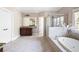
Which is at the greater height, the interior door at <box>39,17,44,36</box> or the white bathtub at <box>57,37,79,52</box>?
the interior door at <box>39,17,44,36</box>

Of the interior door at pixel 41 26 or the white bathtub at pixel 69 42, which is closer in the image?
the white bathtub at pixel 69 42

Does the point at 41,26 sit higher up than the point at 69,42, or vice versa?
the point at 41,26

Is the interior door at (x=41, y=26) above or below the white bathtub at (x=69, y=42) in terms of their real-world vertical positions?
above

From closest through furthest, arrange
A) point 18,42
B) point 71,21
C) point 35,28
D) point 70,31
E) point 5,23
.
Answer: point 5,23
point 71,21
point 70,31
point 18,42
point 35,28

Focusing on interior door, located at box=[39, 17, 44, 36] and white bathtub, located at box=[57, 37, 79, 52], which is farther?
interior door, located at box=[39, 17, 44, 36]

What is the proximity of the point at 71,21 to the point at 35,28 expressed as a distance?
1123 mm

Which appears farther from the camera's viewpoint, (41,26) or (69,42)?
(41,26)
